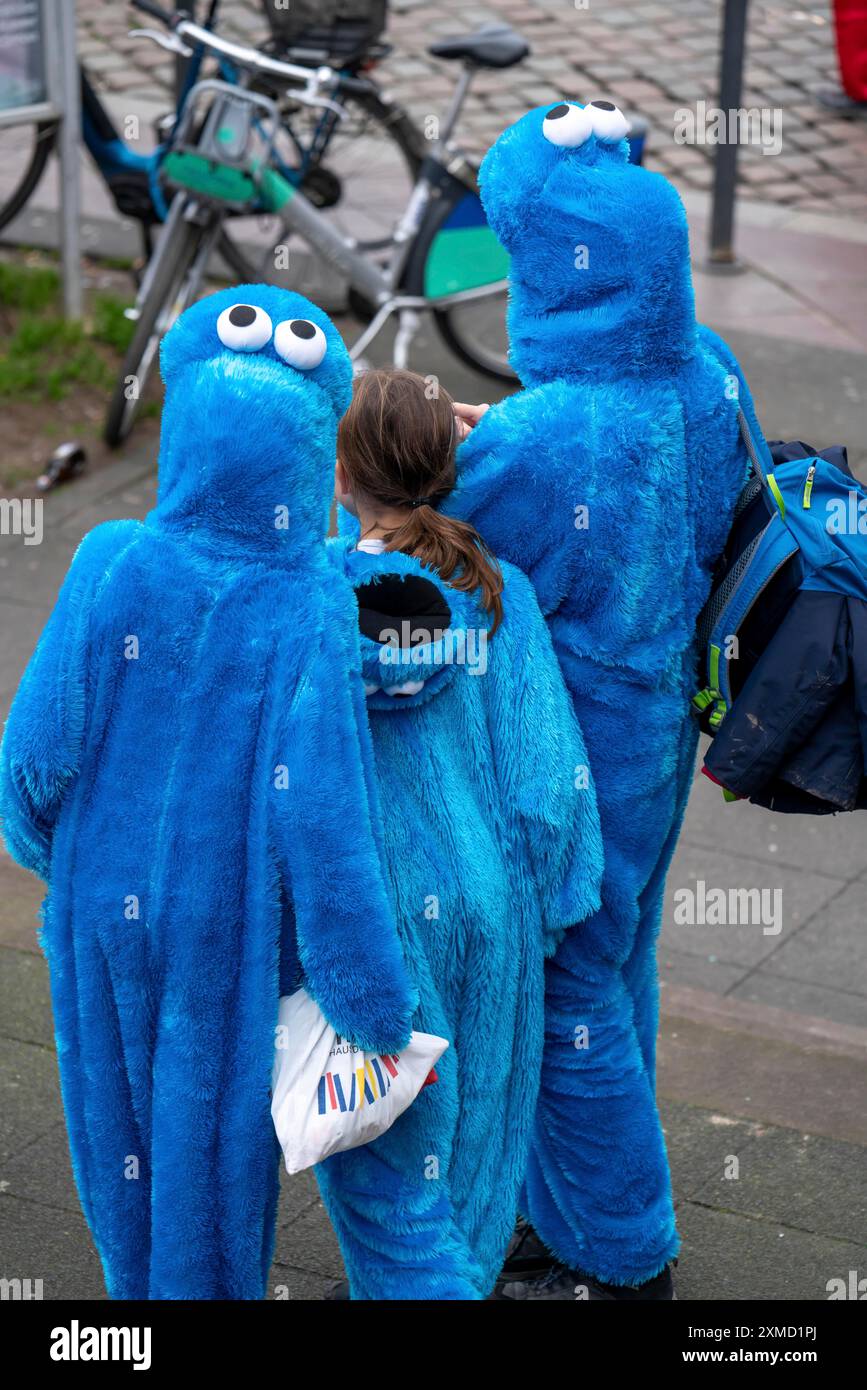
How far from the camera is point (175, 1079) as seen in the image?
2672 millimetres

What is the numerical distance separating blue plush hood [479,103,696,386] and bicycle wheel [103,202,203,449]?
429 centimetres

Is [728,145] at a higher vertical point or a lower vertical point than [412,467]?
higher

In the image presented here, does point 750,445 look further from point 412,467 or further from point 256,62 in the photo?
point 256,62

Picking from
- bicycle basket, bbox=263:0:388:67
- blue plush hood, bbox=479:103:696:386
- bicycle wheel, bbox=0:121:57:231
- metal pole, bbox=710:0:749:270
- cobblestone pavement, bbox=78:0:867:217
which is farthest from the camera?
cobblestone pavement, bbox=78:0:867:217

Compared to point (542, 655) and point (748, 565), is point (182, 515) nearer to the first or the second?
point (542, 655)

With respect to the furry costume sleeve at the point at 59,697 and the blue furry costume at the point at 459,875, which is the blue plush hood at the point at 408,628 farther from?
the furry costume sleeve at the point at 59,697

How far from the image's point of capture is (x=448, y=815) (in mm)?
2738

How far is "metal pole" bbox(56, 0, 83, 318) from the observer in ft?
25.6

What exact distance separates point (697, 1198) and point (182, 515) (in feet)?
6.38

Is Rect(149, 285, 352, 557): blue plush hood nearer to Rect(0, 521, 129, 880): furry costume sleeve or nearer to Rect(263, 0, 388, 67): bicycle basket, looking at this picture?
Rect(0, 521, 129, 880): furry costume sleeve

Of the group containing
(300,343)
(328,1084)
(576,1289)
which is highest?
(300,343)

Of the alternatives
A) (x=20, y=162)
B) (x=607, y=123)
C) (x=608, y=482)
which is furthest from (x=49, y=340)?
(x=608, y=482)

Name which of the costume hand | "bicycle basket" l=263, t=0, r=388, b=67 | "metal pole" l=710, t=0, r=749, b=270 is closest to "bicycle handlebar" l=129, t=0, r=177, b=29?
"bicycle basket" l=263, t=0, r=388, b=67

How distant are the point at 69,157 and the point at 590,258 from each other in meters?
5.53
